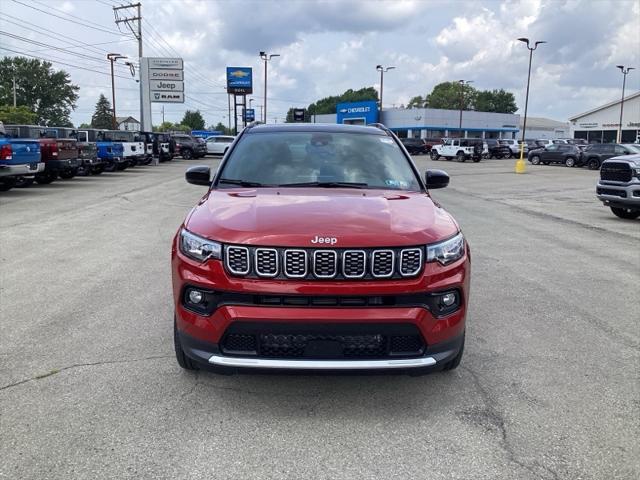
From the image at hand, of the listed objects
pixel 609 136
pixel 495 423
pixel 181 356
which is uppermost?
pixel 609 136

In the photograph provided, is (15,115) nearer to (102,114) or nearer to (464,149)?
(464,149)

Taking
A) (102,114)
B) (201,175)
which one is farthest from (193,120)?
(201,175)

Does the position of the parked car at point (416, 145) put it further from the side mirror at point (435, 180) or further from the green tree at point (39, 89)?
the green tree at point (39, 89)

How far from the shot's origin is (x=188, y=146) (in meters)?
39.6

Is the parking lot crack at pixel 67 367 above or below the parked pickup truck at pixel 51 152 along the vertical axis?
below

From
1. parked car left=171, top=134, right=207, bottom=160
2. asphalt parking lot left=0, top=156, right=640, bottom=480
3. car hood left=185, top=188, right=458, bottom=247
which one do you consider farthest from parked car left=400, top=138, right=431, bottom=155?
car hood left=185, top=188, right=458, bottom=247

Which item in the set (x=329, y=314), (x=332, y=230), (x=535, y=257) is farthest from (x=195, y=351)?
(x=535, y=257)

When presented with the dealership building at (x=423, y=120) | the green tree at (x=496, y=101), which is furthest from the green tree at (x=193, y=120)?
the dealership building at (x=423, y=120)

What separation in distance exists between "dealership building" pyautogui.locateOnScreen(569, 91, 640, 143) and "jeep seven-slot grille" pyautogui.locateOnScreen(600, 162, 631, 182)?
213ft

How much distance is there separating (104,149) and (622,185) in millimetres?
19476

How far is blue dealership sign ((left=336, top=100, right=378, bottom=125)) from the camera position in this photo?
7375cm

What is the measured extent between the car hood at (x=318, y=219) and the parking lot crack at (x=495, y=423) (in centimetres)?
111

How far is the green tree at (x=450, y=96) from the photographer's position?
127000 millimetres

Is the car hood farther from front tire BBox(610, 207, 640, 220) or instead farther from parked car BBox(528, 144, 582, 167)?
parked car BBox(528, 144, 582, 167)
